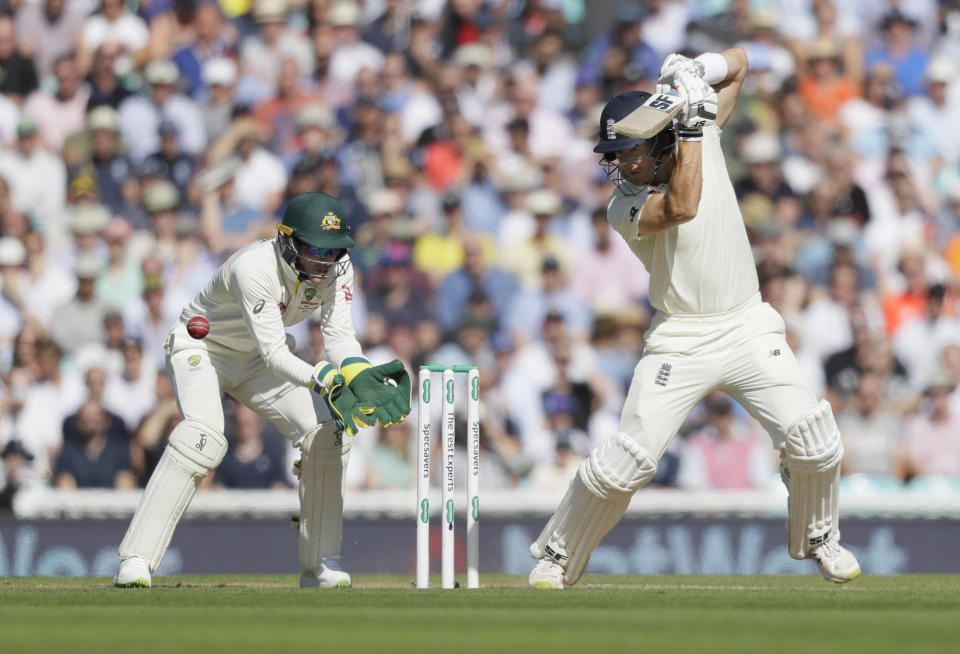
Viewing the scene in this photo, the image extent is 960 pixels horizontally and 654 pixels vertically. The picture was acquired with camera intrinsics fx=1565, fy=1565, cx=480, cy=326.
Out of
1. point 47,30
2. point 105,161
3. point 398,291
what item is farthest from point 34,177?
point 398,291

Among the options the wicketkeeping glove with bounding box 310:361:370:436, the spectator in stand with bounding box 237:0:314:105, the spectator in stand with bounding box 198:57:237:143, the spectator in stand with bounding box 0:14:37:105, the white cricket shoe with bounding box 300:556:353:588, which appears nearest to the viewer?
the wicketkeeping glove with bounding box 310:361:370:436

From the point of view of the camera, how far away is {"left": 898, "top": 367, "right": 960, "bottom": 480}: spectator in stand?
10.6 meters

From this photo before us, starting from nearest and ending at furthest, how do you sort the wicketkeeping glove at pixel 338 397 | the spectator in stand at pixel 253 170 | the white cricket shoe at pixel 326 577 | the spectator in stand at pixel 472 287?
the wicketkeeping glove at pixel 338 397, the white cricket shoe at pixel 326 577, the spectator in stand at pixel 472 287, the spectator in stand at pixel 253 170

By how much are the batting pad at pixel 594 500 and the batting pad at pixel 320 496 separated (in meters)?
1.04

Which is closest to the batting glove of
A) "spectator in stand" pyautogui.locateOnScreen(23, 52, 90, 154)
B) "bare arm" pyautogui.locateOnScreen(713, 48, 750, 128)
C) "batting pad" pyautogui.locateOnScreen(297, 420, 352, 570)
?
"bare arm" pyautogui.locateOnScreen(713, 48, 750, 128)

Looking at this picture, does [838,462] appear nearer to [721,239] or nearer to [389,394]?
[721,239]

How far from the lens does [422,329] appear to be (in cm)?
1113

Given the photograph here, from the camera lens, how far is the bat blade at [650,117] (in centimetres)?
668

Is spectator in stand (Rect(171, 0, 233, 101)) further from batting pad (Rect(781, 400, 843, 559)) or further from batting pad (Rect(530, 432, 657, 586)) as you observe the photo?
batting pad (Rect(781, 400, 843, 559))

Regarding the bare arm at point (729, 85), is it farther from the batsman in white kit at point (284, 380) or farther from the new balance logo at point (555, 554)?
the new balance logo at point (555, 554)

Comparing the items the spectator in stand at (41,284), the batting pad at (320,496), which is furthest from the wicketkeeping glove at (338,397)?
the spectator in stand at (41,284)

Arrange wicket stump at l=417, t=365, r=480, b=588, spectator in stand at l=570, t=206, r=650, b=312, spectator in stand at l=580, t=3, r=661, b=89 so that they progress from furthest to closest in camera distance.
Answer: spectator in stand at l=580, t=3, r=661, b=89
spectator in stand at l=570, t=206, r=650, b=312
wicket stump at l=417, t=365, r=480, b=588

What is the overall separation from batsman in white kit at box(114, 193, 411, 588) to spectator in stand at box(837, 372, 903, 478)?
437cm

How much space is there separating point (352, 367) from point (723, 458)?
13.2ft
